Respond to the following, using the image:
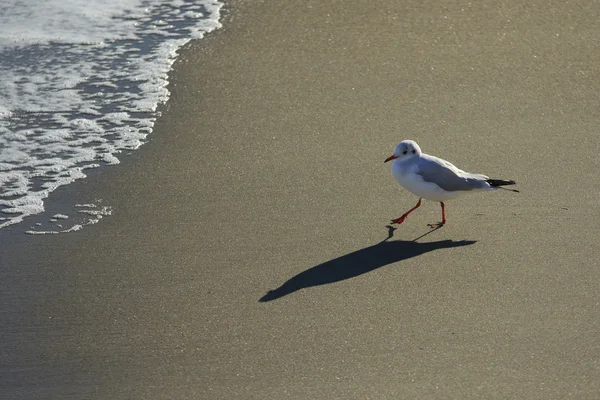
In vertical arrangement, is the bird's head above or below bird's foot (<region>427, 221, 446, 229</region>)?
above

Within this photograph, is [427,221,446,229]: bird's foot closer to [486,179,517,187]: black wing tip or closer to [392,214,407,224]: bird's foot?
[392,214,407,224]: bird's foot

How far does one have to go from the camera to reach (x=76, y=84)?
7.31m

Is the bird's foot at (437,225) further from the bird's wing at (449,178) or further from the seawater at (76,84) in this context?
the seawater at (76,84)

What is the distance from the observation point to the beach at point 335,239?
152 inches

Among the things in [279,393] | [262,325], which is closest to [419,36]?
[262,325]

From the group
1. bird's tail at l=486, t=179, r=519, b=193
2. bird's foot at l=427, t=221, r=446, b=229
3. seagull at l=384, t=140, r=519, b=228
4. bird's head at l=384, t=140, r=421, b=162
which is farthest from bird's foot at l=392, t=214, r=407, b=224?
bird's tail at l=486, t=179, r=519, b=193

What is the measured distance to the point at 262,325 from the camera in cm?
417

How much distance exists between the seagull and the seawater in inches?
67.6

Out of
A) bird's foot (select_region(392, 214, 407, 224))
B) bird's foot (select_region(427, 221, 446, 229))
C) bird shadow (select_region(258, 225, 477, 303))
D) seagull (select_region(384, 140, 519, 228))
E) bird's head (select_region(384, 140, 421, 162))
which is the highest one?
bird's head (select_region(384, 140, 421, 162))

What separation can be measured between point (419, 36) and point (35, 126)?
3105 millimetres

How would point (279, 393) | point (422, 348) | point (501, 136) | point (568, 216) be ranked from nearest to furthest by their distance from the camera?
point (279, 393), point (422, 348), point (568, 216), point (501, 136)

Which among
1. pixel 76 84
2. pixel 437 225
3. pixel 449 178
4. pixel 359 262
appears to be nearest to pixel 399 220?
pixel 437 225

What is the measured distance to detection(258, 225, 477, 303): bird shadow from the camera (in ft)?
14.8

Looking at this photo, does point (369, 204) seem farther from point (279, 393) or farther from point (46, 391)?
point (46, 391)
